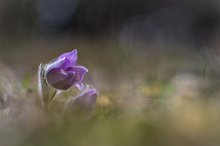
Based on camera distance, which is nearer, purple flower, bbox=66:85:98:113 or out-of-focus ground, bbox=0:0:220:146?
out-of-focus ground, bbox=0:0:220:146

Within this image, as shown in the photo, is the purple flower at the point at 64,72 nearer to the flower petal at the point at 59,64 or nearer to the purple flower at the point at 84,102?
the flower petal at the point at 59,64

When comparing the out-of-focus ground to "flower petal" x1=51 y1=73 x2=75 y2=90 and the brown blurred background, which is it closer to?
"flower petal" x1=51 y1=73 x2=75 y2=90

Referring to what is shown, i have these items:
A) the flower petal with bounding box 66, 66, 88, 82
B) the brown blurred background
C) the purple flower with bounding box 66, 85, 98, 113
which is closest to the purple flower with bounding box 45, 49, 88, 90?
the flower petal with bounding box 66, 66, 88, 82

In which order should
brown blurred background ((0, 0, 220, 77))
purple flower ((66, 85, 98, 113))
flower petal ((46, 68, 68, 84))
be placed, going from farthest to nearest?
brown blurred background ((0, 0, 220, 77)) → flower petal ((46, 68, 68, 84)) → purple flower ((66, 85, 98, 113))

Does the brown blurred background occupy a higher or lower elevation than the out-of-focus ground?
higher

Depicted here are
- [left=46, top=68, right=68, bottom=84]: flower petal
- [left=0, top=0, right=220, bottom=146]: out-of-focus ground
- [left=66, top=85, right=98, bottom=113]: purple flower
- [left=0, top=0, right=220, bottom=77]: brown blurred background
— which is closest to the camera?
[left=0, top=0, right=220, bottom=146]: out-of-focus ground

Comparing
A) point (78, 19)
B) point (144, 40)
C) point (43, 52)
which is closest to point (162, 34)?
point (144, 40)

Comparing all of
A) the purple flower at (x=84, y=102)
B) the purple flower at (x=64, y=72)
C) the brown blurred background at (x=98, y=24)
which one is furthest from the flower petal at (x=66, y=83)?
the brown blurred background at (x=98, y=24)

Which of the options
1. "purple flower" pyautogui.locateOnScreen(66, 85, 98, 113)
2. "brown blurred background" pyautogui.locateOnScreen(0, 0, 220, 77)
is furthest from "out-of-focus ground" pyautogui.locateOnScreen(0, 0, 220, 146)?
"brown blurred background" pyautogui.locateOnScreen(0, 0, 220, 77)
